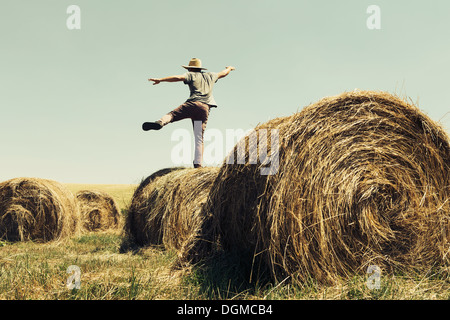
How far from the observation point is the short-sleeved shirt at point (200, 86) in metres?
7.68

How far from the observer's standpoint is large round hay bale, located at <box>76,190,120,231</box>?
499 inches

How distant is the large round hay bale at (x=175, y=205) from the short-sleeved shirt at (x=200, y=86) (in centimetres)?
162

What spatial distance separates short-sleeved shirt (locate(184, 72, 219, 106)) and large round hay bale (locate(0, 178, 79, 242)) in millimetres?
4773

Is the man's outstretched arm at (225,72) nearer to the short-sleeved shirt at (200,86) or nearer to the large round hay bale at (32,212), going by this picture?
the short-sleeved shirt at (200,86)

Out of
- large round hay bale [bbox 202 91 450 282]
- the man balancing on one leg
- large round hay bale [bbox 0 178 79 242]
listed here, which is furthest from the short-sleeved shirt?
large round hay bale [bbox 0 178 79 242]

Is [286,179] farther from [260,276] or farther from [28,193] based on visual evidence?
[28,193]

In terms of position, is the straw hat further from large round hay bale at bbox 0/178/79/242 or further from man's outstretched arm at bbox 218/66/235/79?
large round hay bale at bbox 0/178/79/242

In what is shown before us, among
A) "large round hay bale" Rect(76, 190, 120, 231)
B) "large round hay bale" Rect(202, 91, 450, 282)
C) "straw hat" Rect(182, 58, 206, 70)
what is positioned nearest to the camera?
"large round hay bale" Rect(202, 91, 450, 282)

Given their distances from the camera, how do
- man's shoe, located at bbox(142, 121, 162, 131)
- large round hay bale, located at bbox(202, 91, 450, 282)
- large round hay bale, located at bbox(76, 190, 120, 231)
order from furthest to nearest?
large round hay bale, located at bbox(76, 190, 120, 231), man's shoe, located at bbox(142, 121, 162, 131), large round hay bale, located at bbox(202, 91, 450, 282)

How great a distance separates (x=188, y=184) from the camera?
248 inches

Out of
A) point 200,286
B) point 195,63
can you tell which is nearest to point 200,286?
point 200,286

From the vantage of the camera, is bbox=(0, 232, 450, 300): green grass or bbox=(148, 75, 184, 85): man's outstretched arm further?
bbox=(148, 75, 184, 85): man's outstretched arm

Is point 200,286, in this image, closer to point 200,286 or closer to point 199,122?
point 200,286

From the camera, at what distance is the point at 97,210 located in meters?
12.9
